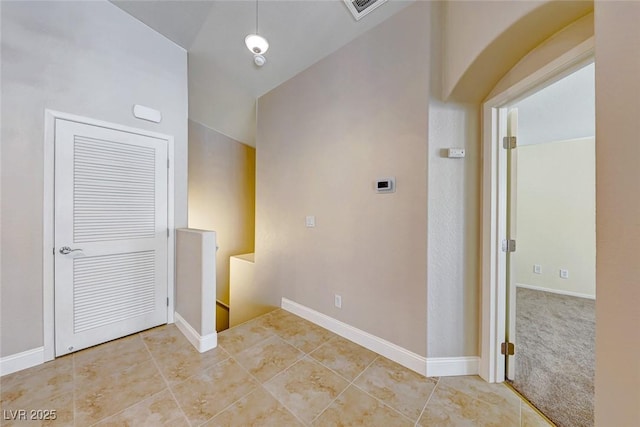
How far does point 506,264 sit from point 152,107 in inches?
Answer: 137

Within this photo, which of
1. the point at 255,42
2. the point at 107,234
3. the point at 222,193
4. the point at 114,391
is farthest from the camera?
the point at 222,193

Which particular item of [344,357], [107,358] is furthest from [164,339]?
[344,357]

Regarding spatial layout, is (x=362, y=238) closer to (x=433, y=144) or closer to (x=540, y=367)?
(x=433, y=144)

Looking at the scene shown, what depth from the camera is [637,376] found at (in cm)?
74

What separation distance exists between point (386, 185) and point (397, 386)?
1.50 m

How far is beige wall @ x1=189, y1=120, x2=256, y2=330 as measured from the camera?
415 cm

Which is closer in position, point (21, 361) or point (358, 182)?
point (21, 361)

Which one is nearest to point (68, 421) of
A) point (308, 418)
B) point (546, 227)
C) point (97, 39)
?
point (308, 418)

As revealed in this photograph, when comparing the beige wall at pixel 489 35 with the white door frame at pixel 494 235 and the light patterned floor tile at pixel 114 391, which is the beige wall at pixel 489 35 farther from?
the light patterned floor tile at pixel 114 391

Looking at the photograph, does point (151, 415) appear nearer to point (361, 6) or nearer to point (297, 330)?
point (297, 330)

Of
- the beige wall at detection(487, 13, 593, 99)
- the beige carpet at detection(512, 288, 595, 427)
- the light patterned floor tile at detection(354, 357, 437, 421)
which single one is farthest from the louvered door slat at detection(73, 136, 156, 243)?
the beige carpet at detection(512, 288, 595, 427)

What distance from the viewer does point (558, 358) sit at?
2.08 metres

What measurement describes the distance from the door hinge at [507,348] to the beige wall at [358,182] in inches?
22.2

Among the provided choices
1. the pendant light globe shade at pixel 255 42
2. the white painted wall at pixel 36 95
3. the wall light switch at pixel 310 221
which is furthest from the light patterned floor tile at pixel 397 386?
the pendant light globe shade at pixel 255 42
